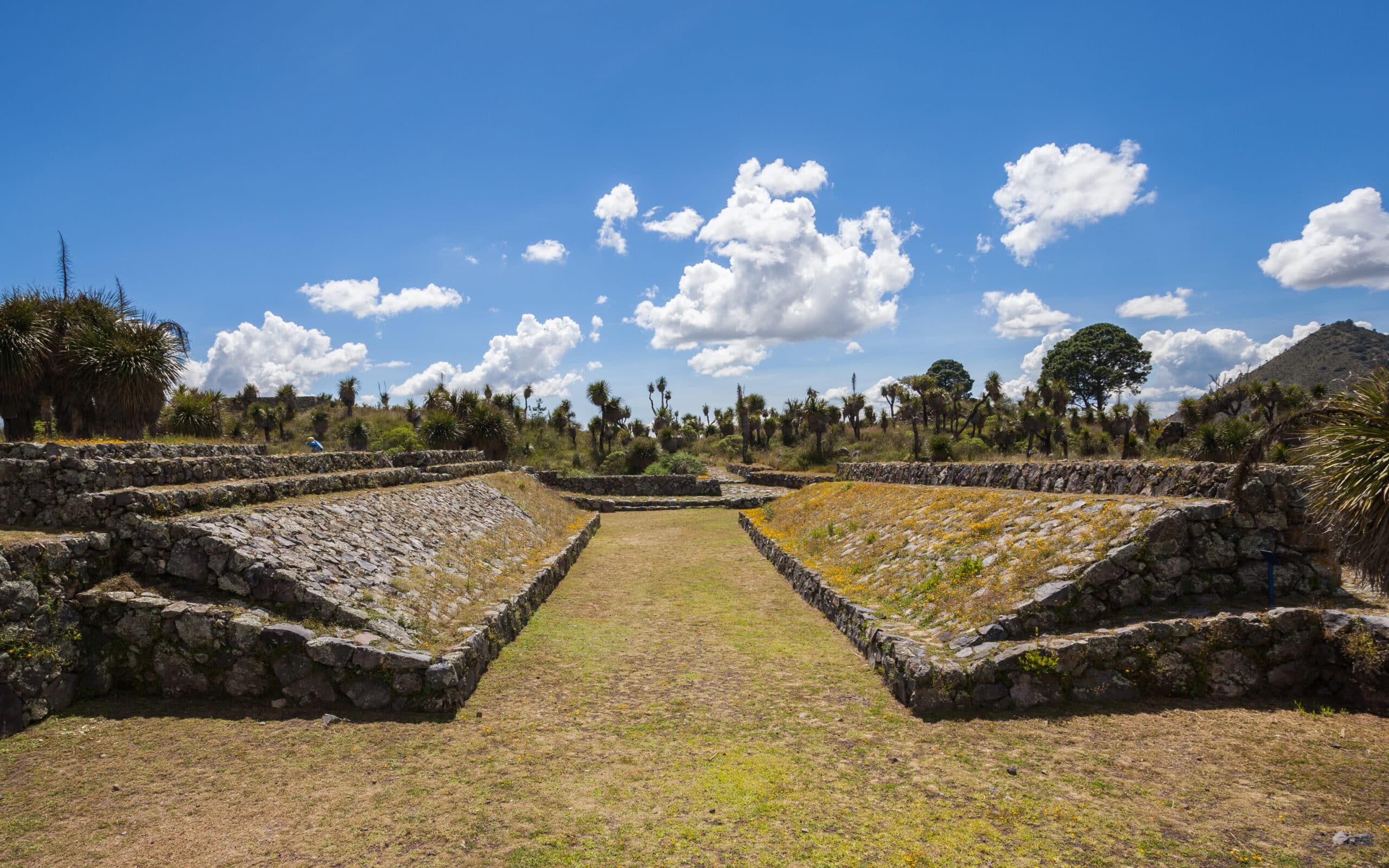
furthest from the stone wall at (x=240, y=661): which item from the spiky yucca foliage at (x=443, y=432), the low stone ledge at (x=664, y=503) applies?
the spiky yucca foliage at (x=443, y=432)

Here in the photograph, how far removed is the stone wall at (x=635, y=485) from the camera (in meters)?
39.8

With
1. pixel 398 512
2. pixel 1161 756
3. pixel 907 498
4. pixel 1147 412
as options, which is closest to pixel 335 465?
pixel 398 512

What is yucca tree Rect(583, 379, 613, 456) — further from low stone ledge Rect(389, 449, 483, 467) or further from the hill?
the hill

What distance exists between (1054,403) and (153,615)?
70.3 m

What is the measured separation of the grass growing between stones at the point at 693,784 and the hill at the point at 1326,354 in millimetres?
82434

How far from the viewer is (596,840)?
484 centimetres

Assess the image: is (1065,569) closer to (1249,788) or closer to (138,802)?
(1249,788)

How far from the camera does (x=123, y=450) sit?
1134 cm

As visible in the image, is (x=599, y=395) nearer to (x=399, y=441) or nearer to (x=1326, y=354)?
(x=399, y=441)

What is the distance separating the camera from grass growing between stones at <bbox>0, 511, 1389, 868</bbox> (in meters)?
4.66

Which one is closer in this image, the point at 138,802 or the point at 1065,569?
the point at 138,802

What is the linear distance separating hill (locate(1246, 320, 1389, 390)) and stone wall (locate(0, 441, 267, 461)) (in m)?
86.8

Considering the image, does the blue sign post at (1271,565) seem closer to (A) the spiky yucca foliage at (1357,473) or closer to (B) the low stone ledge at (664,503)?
(A) the spiky yucca foliage at (1357,473)

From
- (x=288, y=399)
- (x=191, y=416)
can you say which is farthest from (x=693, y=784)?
(x=288, y=399)
